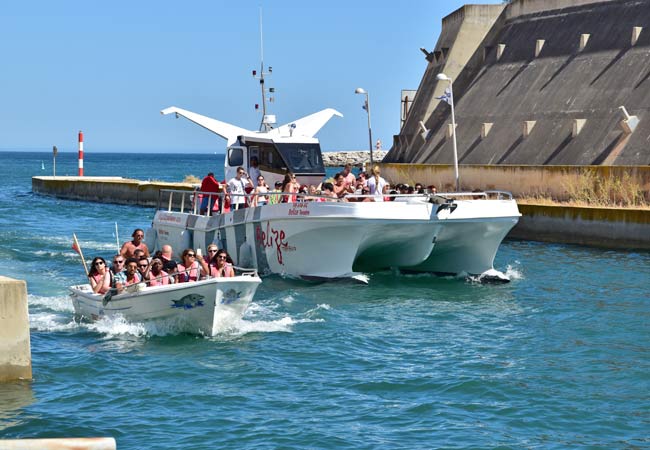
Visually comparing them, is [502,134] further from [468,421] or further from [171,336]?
[468,421]

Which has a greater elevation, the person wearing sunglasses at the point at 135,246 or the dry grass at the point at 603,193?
the dry grass at the point at 603,193

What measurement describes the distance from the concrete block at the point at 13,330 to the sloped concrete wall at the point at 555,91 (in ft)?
80.7

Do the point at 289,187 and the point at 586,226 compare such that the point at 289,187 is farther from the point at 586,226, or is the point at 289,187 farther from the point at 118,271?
the point at 586,226

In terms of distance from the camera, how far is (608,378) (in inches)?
565

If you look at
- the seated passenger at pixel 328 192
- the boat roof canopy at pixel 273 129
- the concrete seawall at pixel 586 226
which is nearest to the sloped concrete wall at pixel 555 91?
the concrete seawall at pixel 586 226

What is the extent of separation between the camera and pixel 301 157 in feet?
86.3

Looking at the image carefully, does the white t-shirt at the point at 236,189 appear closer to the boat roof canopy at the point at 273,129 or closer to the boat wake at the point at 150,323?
the boat roof canopy at the point at 273,129

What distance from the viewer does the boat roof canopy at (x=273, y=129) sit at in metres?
27.4

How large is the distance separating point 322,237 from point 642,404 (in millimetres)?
9800

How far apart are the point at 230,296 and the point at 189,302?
24.5 inches

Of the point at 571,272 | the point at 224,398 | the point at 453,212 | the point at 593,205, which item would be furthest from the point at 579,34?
the point at 224,398

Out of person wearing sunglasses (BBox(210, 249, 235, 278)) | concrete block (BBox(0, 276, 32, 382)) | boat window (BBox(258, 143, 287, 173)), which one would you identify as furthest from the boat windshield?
concrete block (BBox(0, 276, 32, 382))

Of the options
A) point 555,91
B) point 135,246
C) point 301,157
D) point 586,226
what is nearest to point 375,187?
point 301,157

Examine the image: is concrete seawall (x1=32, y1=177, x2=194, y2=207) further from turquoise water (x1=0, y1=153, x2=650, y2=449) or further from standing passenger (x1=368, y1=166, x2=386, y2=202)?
turquoise water (x1=0, y1=153, x2=650, y2=449)
